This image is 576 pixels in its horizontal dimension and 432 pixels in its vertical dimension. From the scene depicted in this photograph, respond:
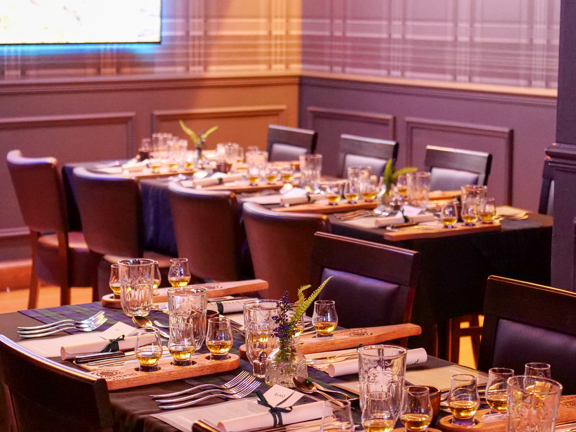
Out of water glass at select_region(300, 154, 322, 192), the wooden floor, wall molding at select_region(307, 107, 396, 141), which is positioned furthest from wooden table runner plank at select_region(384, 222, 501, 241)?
wall molding at select_region(307, 107, 396, 141)

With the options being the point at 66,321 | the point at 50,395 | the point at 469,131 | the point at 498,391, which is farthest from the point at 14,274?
the point at 498,391

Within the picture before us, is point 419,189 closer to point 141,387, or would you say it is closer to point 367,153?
point 367,153

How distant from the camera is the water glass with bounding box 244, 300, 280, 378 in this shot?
83.1 inches

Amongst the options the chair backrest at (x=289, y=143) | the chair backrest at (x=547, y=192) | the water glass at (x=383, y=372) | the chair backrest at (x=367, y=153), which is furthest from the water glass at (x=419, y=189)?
the water glass at (x=383, y=372)

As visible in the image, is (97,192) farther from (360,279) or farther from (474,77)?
(474,77)

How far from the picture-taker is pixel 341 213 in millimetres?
4207

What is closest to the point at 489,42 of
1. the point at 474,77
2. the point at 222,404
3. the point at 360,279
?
the point at 474,77

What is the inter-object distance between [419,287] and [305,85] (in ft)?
13.0

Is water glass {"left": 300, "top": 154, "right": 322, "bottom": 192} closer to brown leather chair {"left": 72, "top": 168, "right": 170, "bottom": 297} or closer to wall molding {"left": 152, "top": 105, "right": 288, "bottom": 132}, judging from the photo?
brown leather chair {"left": 72, "top": 168, "right": 170, "bottom": 297}

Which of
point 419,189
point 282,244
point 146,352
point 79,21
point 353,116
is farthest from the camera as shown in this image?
point 353,116

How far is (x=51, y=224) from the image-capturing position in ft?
15.9

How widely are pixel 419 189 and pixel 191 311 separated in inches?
86.0

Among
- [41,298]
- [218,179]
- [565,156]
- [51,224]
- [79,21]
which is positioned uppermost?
[79,21]

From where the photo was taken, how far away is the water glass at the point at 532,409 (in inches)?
62.4
